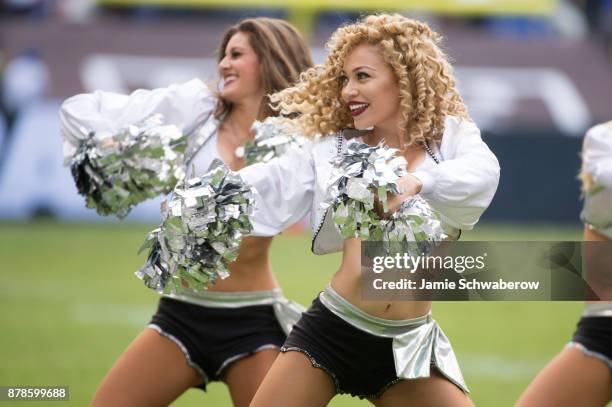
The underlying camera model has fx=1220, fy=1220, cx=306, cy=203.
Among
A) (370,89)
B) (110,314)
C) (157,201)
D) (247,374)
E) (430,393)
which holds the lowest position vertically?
(157,201)

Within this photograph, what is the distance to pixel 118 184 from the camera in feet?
14.7

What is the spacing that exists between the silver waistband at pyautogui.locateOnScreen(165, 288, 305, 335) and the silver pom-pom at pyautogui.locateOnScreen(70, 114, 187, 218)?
42cm

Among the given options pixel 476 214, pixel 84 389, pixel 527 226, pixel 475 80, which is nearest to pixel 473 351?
pixel 84 389

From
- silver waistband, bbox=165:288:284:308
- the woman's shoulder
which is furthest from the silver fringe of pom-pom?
the woman's shoulder

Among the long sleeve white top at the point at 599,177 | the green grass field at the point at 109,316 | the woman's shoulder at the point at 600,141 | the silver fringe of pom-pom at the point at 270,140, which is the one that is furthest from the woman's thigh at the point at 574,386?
the green grass field at the point at 109,316

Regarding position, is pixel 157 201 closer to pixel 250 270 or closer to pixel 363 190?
pixel 250 270

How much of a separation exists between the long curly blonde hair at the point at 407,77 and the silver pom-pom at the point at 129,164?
0.68 metres

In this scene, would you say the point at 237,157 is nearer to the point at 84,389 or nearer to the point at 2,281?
the point at 84,389

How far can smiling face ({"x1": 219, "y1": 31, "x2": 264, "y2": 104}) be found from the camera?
468cm

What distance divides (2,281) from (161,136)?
623cm

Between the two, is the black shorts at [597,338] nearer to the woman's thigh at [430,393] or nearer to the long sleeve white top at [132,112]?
the woman's thigh at [430,393]

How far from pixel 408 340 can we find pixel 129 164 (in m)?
1.37

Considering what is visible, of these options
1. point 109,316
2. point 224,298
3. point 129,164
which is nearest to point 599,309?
point 224,298

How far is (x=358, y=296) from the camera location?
3.72 meters
